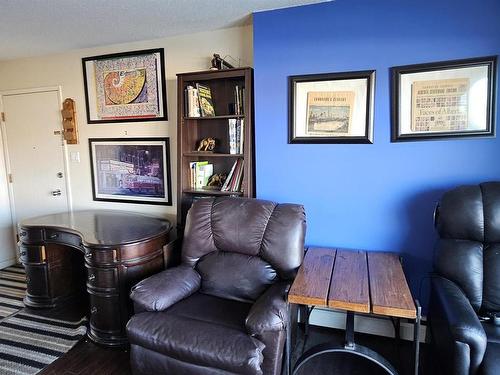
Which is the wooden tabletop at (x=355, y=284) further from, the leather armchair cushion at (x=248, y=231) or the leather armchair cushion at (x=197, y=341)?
the leather armchair cushion at (x=197, y=341)

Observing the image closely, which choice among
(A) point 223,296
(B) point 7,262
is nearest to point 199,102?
(A) point 223,296

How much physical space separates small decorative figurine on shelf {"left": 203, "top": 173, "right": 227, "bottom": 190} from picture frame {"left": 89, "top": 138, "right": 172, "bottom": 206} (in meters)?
0.47

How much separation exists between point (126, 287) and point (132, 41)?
2162 millimetres

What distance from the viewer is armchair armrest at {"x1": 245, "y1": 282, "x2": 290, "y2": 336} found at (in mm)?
1579

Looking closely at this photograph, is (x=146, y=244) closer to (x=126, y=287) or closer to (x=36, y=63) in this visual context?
(x=126, y=287)

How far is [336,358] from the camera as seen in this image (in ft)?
7.05

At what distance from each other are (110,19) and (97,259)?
1.76 metres

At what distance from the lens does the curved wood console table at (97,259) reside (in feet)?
7.39

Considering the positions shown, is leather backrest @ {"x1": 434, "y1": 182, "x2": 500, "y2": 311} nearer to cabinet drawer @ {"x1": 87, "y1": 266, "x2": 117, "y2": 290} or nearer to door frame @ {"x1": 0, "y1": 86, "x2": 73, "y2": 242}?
cabinet drawer @ {"x1": 87, "y1": 266, "x2": 117, "y2": 290}

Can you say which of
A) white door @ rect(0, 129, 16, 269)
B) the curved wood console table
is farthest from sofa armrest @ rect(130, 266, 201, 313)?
white door @ rect(0, 129, 16, 269)

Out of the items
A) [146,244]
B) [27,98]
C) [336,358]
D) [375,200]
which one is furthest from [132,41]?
[336,358]

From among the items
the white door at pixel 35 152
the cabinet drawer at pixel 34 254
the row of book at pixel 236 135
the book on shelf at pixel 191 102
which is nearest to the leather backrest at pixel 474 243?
the row of book at pixel 236 135

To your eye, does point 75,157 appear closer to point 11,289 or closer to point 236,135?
point 11,289

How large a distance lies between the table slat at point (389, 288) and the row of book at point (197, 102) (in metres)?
1.66
